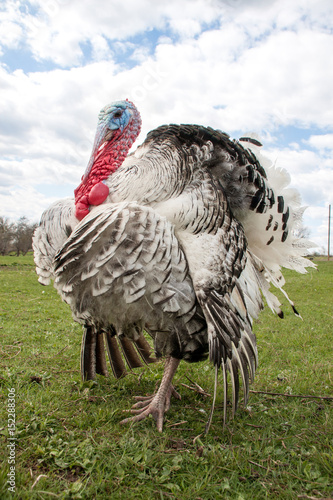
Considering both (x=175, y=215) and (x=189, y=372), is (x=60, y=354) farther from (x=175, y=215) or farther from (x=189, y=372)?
(x=175, y=215)

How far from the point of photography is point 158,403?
3.48m

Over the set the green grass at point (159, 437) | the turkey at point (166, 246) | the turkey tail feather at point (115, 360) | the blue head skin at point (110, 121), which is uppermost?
the blue head skin at point (110, 121)

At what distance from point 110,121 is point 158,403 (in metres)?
2.83

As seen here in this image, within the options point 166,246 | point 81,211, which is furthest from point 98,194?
point 166,246

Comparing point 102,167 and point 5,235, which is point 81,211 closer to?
point 102,167

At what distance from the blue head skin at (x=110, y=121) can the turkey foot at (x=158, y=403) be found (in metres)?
2.35

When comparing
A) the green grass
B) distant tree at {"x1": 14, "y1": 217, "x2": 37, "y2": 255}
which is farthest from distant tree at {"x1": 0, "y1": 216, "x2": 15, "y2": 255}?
the green grass

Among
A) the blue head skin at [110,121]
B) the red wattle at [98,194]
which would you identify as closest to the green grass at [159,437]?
the red wattle at [98,194]

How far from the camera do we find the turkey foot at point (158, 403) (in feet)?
11.1

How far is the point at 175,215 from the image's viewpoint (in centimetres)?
320

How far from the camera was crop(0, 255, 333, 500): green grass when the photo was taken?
252cm

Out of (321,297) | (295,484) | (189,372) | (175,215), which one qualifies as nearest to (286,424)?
(295,484)

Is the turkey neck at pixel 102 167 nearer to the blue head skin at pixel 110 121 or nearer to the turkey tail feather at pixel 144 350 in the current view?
the blue head skin at pixel 110 121

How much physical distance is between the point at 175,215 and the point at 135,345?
1859mm
